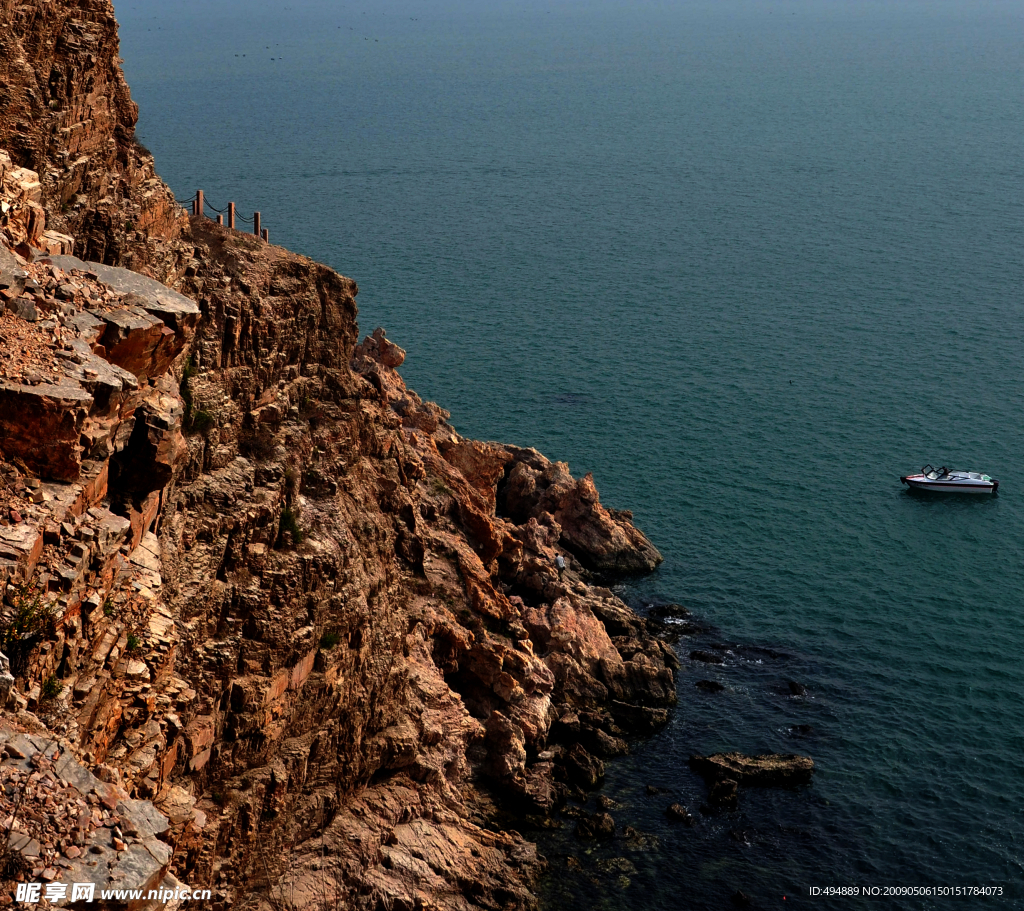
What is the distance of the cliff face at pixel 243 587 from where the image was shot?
3130 cm

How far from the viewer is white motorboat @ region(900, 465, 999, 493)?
356 ft

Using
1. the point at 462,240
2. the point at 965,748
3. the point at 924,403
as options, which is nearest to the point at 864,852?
the point at 965,748

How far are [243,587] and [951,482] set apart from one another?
77.3m

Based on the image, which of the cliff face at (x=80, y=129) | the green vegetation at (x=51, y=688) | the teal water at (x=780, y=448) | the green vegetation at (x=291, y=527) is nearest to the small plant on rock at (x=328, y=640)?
the green vegetation at (x=291, y=527)

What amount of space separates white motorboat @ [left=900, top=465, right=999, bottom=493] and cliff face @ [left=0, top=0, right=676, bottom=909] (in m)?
41.6

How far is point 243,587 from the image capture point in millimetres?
46438

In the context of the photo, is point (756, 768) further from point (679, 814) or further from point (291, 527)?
point (291, 527)

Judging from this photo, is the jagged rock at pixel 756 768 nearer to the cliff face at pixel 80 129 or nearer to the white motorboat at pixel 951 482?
the cliff face at pixel 80 129

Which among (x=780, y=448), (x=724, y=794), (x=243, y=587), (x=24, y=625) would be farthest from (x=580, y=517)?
(x=24, y=625)

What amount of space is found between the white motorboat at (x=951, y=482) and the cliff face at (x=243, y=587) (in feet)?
137

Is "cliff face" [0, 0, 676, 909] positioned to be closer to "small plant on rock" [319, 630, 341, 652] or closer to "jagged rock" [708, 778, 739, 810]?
"small plant on rock" [319, 630, 341, 652]

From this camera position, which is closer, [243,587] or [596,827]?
[243,587]

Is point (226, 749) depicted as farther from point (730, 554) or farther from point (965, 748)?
point (730, 554)

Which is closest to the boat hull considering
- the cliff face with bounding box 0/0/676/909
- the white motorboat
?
the white motorboat
